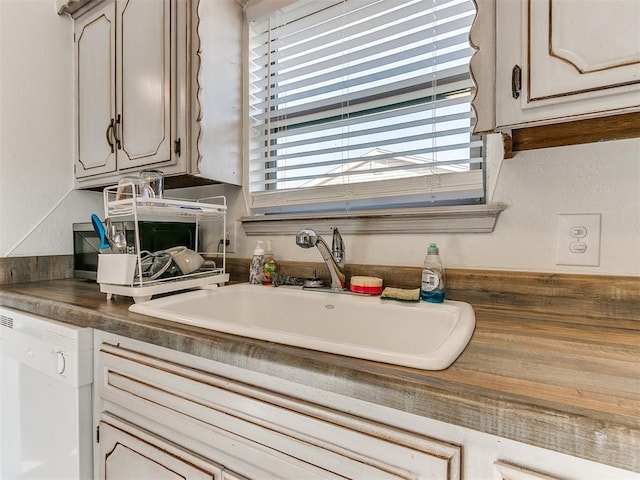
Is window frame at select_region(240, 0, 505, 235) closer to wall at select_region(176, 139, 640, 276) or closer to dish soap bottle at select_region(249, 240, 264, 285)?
wall at select_region(176, 139, 640, 276)

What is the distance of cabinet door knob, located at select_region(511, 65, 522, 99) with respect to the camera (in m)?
0.68

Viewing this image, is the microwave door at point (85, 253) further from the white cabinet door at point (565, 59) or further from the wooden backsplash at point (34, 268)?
the white cabinet door at point (565, 59)

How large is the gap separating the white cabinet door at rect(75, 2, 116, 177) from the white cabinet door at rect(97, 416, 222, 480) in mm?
1058

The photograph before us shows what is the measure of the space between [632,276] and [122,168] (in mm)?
1709

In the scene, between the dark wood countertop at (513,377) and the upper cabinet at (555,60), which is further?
the upper cabinet at (555,60)

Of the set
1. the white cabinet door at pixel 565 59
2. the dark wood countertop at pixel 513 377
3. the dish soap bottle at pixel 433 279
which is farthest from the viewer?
the dish soap bottle at pixel 433 279

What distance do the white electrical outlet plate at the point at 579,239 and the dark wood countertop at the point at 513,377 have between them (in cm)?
16

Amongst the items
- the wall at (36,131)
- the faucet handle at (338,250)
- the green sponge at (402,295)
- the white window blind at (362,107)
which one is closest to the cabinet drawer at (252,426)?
the green sponge at (402,295)

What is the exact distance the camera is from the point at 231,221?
1.46 m

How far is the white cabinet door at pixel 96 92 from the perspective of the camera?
143 centimetres

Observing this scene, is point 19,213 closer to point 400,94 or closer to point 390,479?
point 400,94

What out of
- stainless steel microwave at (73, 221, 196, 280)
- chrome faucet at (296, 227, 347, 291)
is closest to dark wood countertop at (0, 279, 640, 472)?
chrome faucet at (296, 227, 347, 291)

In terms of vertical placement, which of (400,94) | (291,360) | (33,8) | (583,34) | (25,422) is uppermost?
(33,8)

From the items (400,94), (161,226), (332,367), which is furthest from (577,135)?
(161,226)
